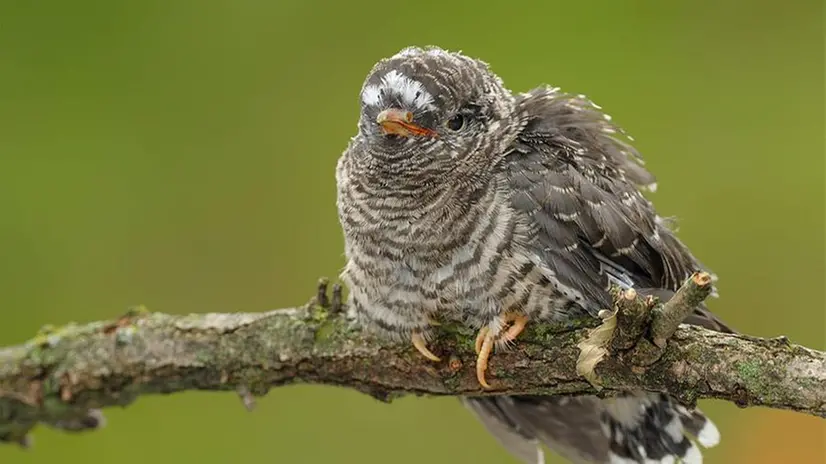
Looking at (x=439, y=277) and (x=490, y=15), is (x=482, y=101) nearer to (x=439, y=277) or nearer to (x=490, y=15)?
(x=439, y=277)

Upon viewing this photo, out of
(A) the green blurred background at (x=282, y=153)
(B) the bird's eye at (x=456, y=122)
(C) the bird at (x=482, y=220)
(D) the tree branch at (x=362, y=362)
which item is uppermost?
(A) the green blurred background at (x=282, y=153)

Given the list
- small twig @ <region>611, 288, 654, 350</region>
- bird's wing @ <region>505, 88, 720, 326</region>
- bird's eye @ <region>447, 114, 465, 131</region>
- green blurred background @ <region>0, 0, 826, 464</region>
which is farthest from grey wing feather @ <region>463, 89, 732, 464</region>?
green blurred background @ <region>0, 0, 826, 464</region>

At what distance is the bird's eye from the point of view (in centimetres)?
158

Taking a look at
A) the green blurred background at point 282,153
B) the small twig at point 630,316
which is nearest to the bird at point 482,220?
the small twig at point 630,316

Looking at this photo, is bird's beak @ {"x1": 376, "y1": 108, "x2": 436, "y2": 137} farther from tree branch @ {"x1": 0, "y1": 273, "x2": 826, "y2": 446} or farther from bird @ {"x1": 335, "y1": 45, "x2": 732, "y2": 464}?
tree branch @ {"x1": 0, "y1": 273, "x2": 826, "y2": 446}

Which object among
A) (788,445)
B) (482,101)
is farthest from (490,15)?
(788,445)

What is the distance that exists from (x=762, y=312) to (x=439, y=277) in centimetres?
154

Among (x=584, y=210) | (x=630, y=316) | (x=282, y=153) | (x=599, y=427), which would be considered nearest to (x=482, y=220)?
(x=584, y=210)

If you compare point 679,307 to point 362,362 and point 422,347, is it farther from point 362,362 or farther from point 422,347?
point 362,362

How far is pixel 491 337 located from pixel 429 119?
0.38 meters

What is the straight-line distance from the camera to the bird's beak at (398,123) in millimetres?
1496

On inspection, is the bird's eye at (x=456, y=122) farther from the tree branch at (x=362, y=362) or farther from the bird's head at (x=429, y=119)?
the tree branch at (x=362, y=362)

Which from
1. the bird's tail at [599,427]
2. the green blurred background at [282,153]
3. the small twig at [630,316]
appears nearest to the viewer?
the small twig at [630,316]

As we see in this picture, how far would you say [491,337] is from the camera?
4.94ft
